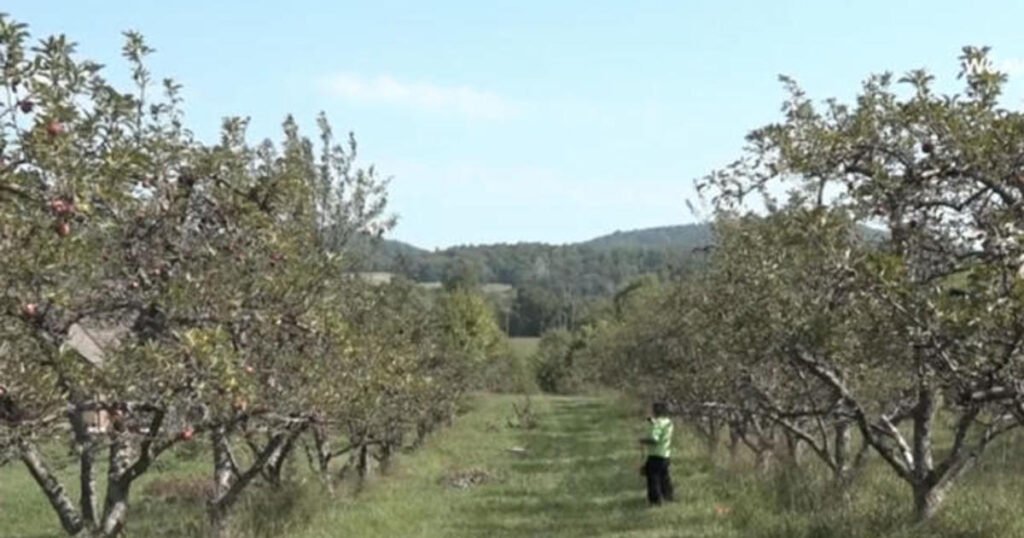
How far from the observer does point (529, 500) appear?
68.0 ft

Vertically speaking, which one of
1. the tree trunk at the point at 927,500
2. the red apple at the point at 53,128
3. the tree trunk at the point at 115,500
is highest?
the red apple at the point at 53,128

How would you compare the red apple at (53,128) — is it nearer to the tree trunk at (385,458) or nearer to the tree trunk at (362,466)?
the tree trunk at (362,466)

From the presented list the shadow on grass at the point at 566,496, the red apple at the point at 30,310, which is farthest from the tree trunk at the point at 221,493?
the red apple at the point at 30,310

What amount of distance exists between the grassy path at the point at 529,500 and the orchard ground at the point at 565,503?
0.11 ft

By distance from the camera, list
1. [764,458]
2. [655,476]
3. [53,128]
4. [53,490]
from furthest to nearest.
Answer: [764,458], [655,476], [53,490], [53,128]

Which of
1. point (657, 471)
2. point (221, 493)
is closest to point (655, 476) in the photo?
point (657, 471)

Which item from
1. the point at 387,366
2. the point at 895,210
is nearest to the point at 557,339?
the point at 387,366

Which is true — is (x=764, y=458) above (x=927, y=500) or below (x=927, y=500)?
below

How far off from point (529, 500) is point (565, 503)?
3.33 feet

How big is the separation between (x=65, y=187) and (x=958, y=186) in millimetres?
6628

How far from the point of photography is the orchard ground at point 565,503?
45.6 feet

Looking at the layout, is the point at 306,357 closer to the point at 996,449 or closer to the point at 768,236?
the point at 768,236

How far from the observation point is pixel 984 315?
703 cm

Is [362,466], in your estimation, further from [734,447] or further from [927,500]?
[927,500]
